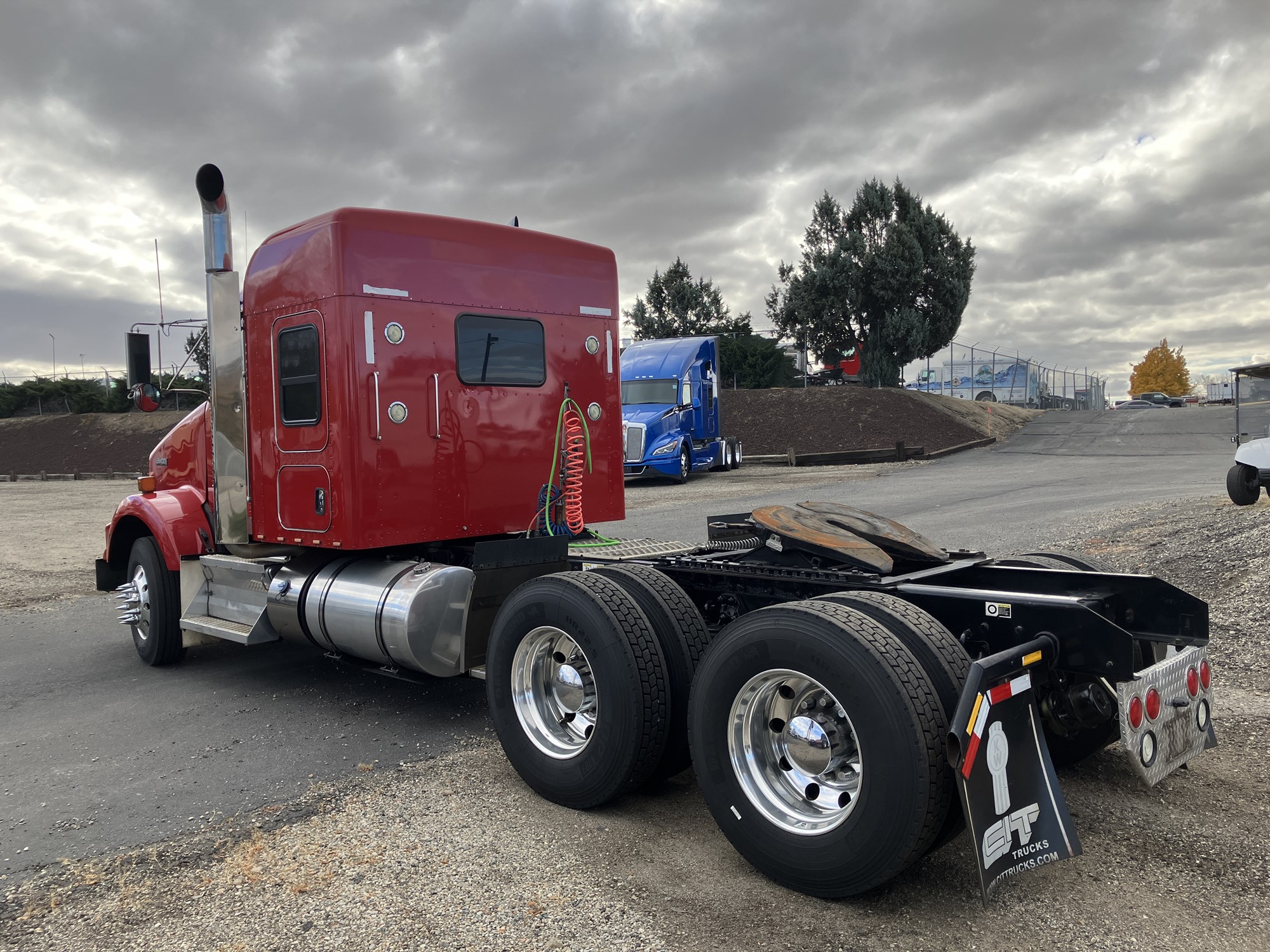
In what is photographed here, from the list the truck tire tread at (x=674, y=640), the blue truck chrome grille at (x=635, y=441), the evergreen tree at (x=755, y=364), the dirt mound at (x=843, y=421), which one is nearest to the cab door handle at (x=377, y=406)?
the truck tire tread at (x=674, y=640)

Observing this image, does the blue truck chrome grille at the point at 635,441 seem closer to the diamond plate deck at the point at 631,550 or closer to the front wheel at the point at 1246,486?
the front wheel at the point at 1246,486

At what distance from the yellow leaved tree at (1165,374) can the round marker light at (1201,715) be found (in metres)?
104

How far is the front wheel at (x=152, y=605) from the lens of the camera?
253 inches

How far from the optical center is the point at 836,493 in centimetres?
1888

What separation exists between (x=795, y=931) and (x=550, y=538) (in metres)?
2.77

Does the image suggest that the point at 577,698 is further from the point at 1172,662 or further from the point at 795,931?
the point at 1172,662

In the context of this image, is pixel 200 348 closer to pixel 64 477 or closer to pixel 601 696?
pixel 601 696

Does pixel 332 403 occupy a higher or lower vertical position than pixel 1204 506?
higher

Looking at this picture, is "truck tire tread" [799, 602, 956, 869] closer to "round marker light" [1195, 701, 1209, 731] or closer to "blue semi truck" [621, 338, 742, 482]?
"round marker light" [1195, 701, 1209, 731]

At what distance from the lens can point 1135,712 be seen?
9.75 ft

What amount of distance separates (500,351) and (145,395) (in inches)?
107

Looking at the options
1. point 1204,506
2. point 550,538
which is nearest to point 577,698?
point 550,538

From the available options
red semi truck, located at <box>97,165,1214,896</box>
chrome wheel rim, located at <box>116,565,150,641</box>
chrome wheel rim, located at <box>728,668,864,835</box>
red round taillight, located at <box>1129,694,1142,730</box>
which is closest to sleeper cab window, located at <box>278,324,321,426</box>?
red semi truck, located at <box>97,165,1214,896</box>

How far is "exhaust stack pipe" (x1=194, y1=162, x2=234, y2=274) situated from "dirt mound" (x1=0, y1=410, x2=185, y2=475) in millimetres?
31653
